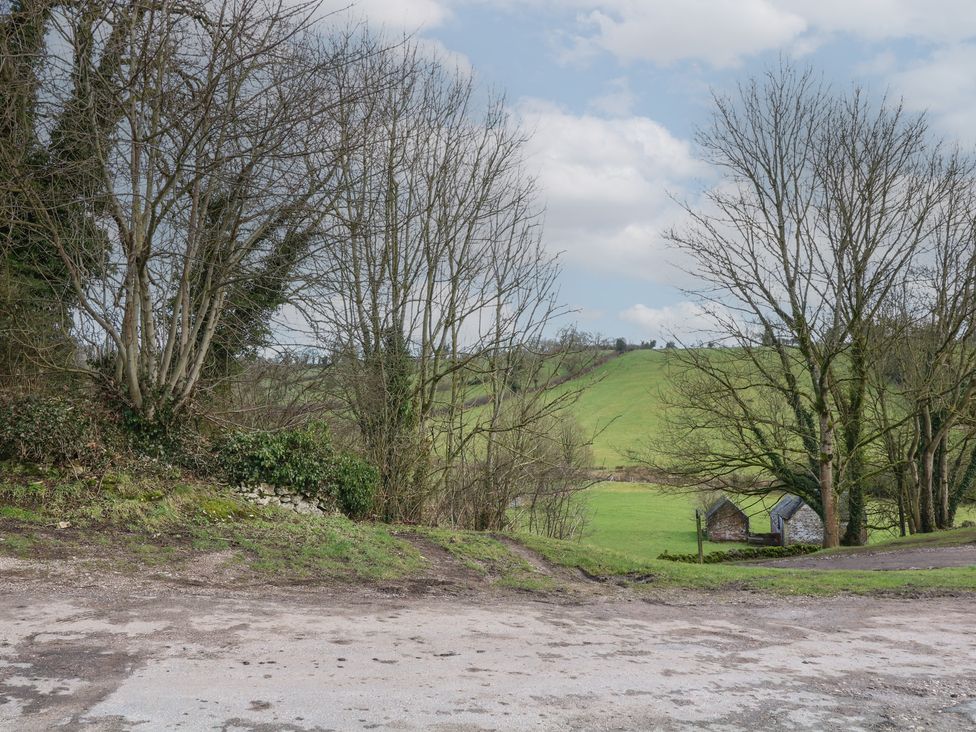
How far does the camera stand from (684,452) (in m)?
28.7

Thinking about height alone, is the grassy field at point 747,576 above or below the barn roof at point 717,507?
below

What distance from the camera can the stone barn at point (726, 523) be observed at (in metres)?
57.9

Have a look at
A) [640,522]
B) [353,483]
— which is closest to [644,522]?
[640,522]

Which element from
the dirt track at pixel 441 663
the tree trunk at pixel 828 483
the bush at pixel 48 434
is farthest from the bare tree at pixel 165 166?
the tree trunk at pixel 828 483

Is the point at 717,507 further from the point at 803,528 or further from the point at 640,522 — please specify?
the point at 803,528

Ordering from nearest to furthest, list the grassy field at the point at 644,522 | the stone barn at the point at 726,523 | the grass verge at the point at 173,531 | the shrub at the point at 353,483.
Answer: the grass verge at the point at 173,531 → the shrub at the point at 353,483 → the grassy field at the point at 644,522 → the stone barn at the point at 726,523

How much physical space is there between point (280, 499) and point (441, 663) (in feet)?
30.4

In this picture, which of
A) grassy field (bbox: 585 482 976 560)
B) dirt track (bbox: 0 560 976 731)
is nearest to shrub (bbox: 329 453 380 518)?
dirt track (bbox: 0 560 976 731)

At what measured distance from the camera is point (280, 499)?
15.4 meters

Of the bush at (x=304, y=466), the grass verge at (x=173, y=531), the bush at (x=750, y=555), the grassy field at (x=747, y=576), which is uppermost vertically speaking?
the bush at (x=304, y=466)

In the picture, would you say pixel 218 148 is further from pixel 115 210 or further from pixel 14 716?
pixel 14 716

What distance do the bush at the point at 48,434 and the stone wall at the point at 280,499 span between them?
2480mm

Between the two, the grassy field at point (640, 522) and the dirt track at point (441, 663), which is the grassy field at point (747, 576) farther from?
the grassy field at point (640, 522)

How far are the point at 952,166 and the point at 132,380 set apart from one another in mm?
24867
